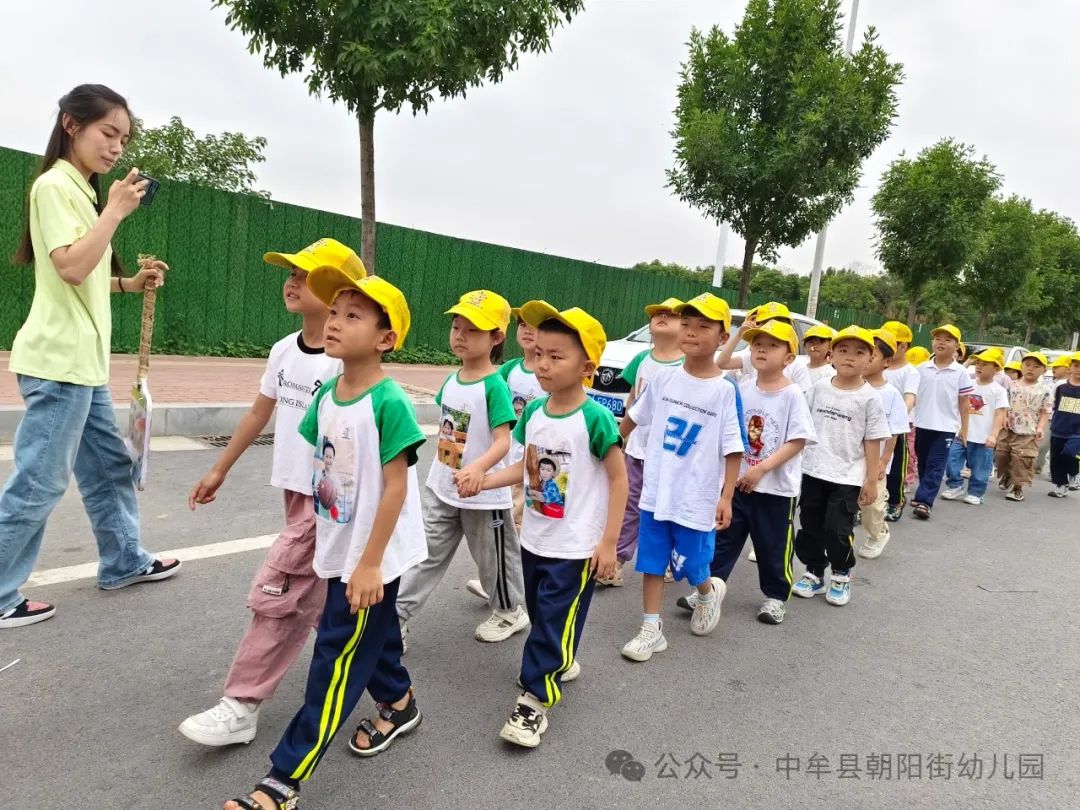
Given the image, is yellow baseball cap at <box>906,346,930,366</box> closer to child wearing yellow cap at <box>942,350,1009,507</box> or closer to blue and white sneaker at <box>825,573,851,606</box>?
child wearing yellow cap at <box>942,350,1009,507</box>

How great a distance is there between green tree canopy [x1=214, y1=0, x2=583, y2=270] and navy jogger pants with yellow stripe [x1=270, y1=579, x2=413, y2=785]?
6261 mm

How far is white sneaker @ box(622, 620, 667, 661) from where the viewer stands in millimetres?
3221

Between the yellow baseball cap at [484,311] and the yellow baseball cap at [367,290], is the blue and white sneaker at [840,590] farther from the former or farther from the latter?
the yellow baseball cap at [367,290]

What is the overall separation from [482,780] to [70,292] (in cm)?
236

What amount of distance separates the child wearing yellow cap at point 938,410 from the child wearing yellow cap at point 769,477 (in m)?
3.37

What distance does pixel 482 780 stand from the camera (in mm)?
2271

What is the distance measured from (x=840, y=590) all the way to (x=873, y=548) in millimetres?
1208

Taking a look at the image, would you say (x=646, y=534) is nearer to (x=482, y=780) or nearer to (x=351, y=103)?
(x=482, y=780)

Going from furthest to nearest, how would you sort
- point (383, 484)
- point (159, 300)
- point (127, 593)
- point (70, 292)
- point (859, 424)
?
point (159, 300) < point (859, 424) < point (127, 593) < point (70, 292) < point (383, 484)

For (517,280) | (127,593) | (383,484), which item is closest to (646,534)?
(383,484)

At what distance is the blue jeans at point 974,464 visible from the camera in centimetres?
761

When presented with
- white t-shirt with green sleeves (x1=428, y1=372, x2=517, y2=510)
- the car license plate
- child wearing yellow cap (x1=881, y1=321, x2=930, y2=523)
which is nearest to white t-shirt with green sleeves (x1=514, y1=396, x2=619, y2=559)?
white t-shirt with green sleeves (x1=428, y1=372, x2=517, y2=510)

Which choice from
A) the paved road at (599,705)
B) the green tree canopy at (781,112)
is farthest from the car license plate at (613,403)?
the green tree canopy at (781,112)

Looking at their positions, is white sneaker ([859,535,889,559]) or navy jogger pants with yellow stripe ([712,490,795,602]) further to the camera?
white sneaker ([859,535,889,559])
